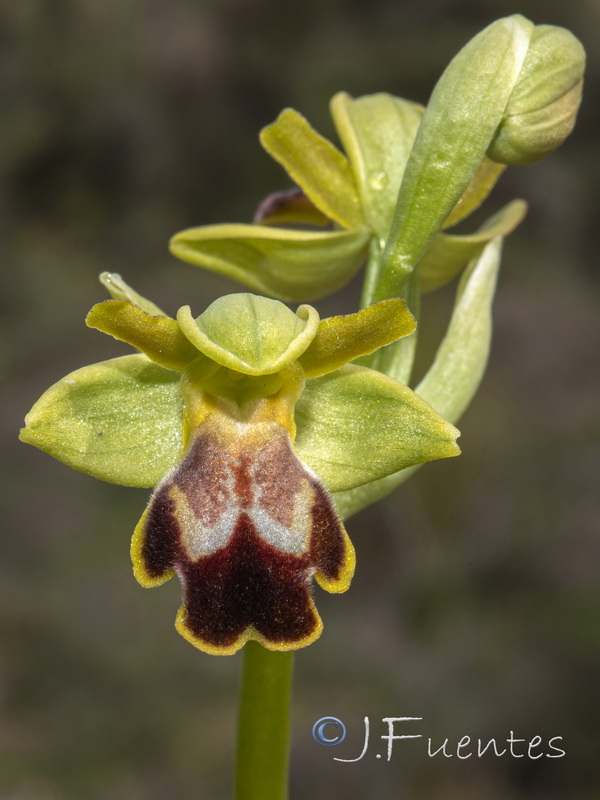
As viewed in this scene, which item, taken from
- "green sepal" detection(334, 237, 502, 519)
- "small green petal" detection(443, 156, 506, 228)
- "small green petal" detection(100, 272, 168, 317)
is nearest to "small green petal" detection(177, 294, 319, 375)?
"small green petal" detection(100, 272, 168, 317)

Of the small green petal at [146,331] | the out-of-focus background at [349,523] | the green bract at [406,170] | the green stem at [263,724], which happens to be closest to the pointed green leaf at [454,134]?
the green bract at [406,170]

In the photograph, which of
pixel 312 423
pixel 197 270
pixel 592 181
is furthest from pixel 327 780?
pixel 592 181

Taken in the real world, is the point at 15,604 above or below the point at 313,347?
above

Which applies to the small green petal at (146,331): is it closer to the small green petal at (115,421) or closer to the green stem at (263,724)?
the small green petal at (115,421)

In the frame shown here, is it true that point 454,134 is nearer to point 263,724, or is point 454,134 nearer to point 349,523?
point 263,724

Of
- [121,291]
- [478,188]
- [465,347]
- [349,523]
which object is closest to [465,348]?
[465,347]

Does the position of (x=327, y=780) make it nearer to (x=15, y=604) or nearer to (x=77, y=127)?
(x=15, y=604)

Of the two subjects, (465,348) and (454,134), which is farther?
(465,348)
